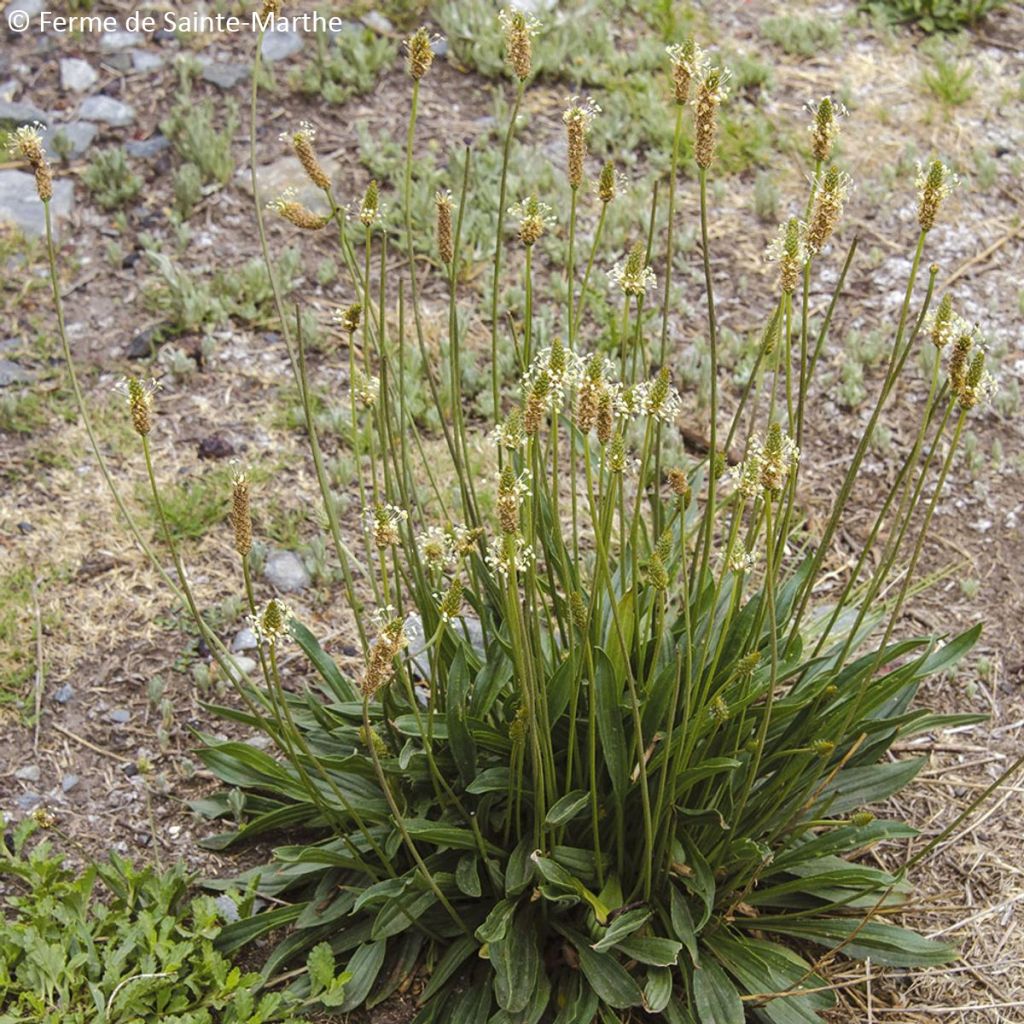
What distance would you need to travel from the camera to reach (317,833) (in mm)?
3424

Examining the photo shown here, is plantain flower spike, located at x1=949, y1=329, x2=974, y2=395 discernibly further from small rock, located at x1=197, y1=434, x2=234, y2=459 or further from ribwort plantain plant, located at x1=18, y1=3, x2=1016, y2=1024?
small rock, located at x1=197, y1=434, x2=234, y2=459

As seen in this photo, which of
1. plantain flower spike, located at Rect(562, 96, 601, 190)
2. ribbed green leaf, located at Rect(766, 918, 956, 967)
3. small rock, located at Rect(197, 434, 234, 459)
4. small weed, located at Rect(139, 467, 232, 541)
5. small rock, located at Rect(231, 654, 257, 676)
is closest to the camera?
plantain flower spike, located at Rect(562, 96, 601, 190)

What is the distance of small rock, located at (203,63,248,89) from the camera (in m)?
6.25

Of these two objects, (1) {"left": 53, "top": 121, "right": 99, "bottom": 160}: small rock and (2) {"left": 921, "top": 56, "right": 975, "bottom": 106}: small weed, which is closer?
(1) {"left": 53, "top": 121, "right": 99, "bottom": 160}: small rock

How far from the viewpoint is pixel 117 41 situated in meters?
6.52

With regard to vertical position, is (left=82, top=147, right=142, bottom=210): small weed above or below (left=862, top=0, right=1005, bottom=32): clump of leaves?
below

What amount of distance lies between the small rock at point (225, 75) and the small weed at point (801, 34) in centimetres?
272

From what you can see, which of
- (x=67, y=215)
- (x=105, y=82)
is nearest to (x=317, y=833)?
(x=67, y=215)

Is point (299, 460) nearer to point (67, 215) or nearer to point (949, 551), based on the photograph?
point (67, 215)

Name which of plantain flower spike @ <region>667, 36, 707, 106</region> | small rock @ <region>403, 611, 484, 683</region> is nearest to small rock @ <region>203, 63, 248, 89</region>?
small rock @ <region>403, 611, 484, 683</region>

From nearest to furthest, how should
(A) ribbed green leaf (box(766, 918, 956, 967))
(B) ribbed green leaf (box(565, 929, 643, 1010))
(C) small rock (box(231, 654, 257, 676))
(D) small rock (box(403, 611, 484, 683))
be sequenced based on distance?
(B) ribbed green leaf (box(565, 929, 643, 1010)) → (A) ribbed green leaf (box(766, 918, 956, 967)) → (D) small rock (box(403, 611, 484, 683)) → (C) small rock (box(231, 654, 257, 676))

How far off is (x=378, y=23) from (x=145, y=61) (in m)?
1.18

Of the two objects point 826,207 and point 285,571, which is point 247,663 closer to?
point 285,571

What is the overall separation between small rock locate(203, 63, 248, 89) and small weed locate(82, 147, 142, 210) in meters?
0.72
